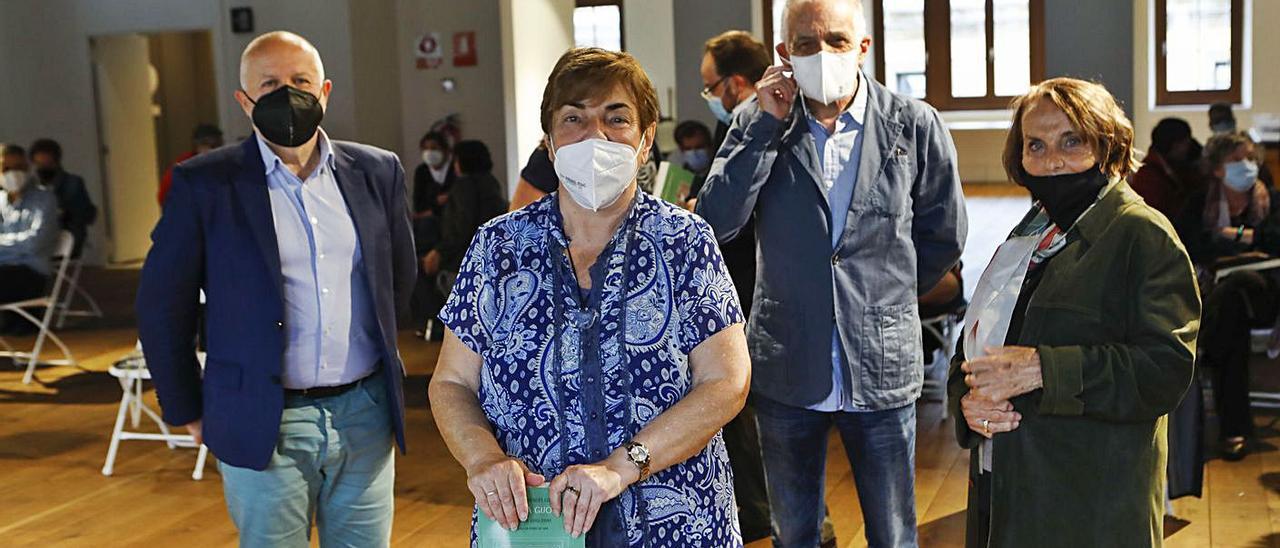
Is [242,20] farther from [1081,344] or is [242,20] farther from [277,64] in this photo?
[1081,344]

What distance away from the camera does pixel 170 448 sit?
6.13 meters

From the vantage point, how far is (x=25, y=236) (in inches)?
322

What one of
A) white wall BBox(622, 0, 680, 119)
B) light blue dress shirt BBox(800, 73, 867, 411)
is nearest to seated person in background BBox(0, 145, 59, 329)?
light blue dress shirt BBox(800, 73, 867, 411)

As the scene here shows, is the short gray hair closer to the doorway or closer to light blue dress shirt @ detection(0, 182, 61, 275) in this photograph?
light blue dress shirt @ detection(0, 182, 61, 275)

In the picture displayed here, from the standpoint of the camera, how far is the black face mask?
2.80 m

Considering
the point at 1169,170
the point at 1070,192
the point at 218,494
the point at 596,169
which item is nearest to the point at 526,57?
the point at 1169,170

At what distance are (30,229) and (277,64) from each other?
6079 millimetres

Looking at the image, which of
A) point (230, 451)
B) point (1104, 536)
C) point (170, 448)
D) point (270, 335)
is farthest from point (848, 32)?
point (170, 448)

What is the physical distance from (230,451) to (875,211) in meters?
1.44

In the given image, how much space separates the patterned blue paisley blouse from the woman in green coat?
699 millimetres

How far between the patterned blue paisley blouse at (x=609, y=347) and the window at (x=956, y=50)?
14578 millimetres

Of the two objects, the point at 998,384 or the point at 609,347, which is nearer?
the point at 609,347

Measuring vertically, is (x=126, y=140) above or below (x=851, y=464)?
above

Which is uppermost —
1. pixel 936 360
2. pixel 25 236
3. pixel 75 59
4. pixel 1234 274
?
pixel 75 59
